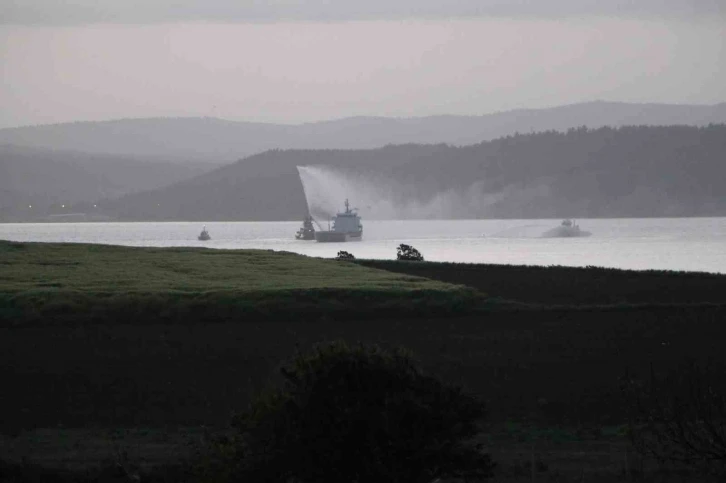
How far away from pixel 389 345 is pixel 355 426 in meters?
10.00

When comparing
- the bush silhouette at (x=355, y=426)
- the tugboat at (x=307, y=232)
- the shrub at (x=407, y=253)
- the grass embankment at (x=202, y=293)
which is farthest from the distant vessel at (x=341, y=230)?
the bush silhouette at (x=355, y=426)

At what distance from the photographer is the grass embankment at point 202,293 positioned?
84.5 feet

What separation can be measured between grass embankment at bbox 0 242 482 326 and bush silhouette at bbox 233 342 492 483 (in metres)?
15.6

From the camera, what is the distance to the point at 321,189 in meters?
142

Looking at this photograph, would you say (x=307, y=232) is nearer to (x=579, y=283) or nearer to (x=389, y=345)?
(x=579, y=283)

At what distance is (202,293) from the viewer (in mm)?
27453

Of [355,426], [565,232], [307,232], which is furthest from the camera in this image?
[565,232]

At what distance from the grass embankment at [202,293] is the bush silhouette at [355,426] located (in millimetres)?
15619

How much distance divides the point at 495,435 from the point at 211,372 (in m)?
6.03

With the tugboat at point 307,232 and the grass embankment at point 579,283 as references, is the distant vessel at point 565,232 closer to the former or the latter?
the tugboat at point 307,232

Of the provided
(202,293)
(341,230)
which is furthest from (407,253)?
(341,230)

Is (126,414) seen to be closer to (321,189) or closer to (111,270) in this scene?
(111,270)

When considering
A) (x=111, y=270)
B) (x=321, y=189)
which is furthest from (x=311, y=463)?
(x=321, y=189)

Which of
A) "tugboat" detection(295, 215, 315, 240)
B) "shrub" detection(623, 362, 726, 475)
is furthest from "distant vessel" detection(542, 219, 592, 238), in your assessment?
"shrub" detection(623, 362, 726, 475)
